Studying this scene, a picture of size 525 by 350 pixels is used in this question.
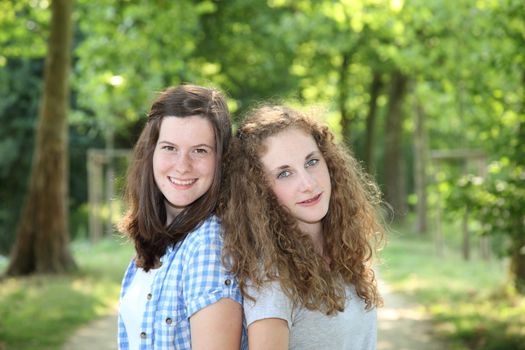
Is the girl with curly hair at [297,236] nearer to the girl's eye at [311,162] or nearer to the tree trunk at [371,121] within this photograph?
the girl's eye at [311,162]

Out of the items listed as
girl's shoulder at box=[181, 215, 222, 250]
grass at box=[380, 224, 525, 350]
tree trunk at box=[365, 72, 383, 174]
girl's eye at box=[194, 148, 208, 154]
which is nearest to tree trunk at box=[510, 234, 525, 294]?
grass at box=[380, 224, 525, 350]

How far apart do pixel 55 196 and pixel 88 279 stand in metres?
1.63

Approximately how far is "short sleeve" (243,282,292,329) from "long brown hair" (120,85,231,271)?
386 mm

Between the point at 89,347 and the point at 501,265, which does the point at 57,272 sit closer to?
the point at 89,347

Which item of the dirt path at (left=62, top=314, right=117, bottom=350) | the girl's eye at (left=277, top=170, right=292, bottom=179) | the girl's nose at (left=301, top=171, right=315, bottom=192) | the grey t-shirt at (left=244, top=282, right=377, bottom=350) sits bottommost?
the dirt path at (left=62, top=314, right=117, bottom=350)

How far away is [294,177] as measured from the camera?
2.85 metres

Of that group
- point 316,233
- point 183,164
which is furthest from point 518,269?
point 183,164

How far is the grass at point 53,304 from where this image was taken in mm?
8938

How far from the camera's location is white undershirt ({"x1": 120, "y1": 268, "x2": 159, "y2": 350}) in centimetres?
278

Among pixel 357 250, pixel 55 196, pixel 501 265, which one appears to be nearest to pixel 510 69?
pixel 357 250

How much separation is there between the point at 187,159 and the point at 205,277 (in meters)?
0.52

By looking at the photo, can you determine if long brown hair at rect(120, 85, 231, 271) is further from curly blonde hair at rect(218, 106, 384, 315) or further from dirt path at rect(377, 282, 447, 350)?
dirt path at rect(377, 282, 447, 350)

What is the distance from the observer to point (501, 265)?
1502 centimetres

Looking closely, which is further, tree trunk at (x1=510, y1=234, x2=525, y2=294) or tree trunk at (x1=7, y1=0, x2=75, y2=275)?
tree trunk at (x1=7, y1=0, x2=75, y2=275)
